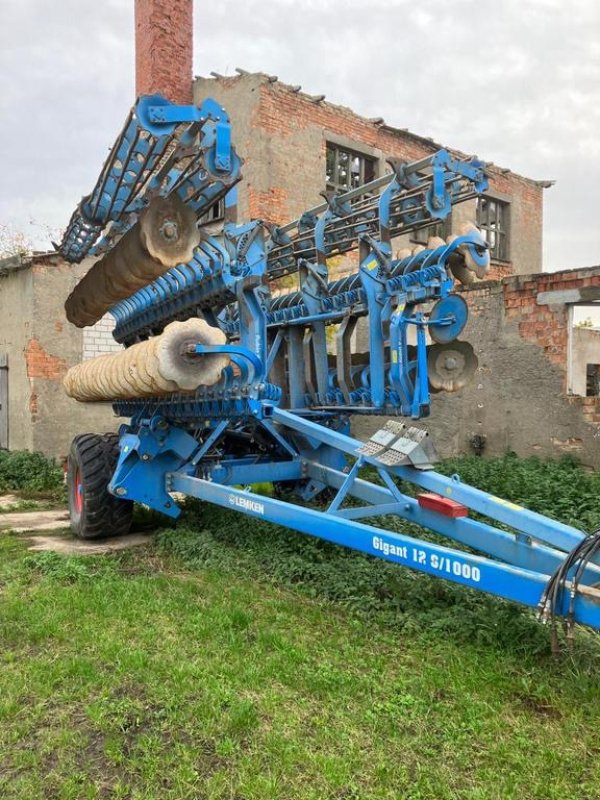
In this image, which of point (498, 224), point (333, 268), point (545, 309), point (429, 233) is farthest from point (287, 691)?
point (498, 224)

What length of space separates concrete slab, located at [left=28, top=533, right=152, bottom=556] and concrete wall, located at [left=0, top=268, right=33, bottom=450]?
464 cm

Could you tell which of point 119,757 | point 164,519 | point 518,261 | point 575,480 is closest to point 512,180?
point 518,261

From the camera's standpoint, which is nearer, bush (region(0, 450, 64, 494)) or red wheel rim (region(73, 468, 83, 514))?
red wheel rim (region(73, 468, 83, 514))

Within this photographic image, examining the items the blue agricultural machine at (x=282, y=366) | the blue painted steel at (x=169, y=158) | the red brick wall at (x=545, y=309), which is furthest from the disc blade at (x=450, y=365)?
the red brick wall at (x=545, y=309)

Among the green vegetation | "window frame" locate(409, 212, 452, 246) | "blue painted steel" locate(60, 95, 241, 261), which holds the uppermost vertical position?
"window frame" locate(409, 212, 452, 246)

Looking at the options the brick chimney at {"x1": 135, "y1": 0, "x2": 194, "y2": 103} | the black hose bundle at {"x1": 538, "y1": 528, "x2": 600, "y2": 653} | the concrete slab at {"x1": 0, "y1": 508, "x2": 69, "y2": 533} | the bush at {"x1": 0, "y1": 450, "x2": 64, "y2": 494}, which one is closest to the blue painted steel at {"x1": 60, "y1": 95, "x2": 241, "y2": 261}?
the black hose bundle at {"x1": 538, "y1": 528, "x2": 600, "y2": 653}

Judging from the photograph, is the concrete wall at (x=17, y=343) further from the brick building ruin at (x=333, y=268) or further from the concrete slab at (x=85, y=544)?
the concrete slab at (x=85, y=544)

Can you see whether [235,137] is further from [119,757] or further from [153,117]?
[119,757]

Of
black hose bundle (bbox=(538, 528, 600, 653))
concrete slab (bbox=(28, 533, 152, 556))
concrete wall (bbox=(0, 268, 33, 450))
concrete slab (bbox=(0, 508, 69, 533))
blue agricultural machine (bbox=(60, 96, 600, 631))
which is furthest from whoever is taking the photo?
concrete wall (bbox=(0, 268, 33, 450))

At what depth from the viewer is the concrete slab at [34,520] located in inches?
280

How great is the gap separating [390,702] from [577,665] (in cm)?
98

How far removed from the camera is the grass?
2.57 m

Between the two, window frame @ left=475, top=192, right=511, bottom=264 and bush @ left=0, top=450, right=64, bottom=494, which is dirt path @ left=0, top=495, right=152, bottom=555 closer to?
bush @ left=0, top=450, right=64, bottom=494

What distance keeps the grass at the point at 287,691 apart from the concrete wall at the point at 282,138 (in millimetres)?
10424
